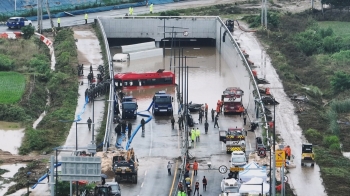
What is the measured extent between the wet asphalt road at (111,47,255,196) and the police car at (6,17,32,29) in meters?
10.6

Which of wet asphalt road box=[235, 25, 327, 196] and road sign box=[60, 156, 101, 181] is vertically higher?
road sign box=[60, 156, 101, 181]

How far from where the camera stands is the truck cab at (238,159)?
75.3 meters

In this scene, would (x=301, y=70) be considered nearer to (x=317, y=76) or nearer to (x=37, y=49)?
(x=317, y=76)

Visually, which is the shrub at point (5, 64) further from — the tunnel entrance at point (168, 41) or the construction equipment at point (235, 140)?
the construction equipment at point (235, 140)

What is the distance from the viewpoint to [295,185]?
2879 inches

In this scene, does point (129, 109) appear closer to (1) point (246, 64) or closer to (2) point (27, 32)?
(1) point (246, 64)

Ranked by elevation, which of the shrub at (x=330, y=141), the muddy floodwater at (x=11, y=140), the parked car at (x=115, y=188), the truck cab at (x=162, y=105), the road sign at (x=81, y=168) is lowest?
the muddy floodwater at (x=11, y=140)

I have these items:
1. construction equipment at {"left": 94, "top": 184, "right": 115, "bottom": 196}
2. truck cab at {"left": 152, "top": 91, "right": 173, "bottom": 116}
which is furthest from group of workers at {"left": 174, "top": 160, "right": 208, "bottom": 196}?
truck cab at {"left": 152, "top": 91, "right": 173, "bottom": 116}

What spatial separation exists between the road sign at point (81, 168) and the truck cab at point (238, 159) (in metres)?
16.4

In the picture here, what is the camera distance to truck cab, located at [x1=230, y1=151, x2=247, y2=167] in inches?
2965

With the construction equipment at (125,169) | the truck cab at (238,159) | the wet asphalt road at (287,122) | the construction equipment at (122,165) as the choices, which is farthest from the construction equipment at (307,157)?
the construction equipment at (125,169)

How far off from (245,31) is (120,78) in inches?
1173

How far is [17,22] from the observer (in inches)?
5049

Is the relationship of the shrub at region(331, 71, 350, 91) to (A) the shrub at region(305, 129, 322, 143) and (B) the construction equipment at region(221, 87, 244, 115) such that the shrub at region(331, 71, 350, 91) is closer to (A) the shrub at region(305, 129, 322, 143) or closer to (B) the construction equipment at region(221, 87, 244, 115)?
(B) the construction equipment at region(221, 87, 244, 115)
